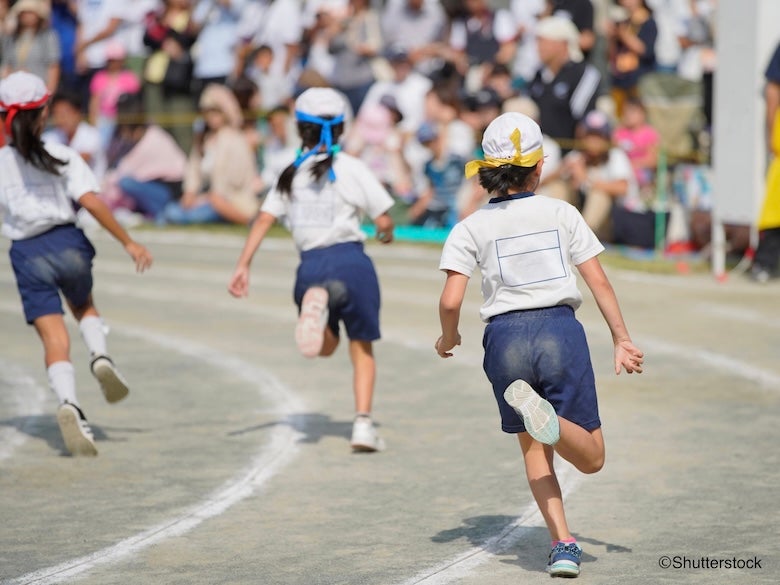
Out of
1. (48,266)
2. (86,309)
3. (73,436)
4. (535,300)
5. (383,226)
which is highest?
(535,300)

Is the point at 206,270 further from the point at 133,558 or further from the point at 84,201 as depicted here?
the point at 133,558

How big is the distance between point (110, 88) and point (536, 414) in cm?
1837

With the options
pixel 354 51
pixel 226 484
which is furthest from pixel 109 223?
pixel 354 51

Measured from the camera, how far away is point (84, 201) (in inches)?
358

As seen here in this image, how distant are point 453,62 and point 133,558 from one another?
14.1 metres

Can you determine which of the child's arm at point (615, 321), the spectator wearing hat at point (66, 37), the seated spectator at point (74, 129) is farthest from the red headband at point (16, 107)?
the spectator wearing hat at point (66, 37)

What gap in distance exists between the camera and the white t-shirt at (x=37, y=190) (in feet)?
29.9

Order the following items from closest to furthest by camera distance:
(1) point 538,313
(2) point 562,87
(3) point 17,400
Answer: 1. (1) point 538,313
2. (3) point 17,400
3. (2) point 562,87

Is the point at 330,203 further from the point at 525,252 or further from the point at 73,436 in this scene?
the point at 525,252

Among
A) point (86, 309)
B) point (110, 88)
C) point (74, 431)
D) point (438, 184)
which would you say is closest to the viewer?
point (74, 431)

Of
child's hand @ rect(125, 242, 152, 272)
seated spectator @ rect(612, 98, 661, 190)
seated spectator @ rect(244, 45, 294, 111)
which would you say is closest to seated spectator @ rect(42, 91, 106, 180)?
child's hand @ rect(125, 242, 152, 272)

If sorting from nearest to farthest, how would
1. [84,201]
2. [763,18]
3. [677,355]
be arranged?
1. [84,201]
2. [677,355]
3. [763,18]

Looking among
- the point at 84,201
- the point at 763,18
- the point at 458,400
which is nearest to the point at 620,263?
the point at 763,18

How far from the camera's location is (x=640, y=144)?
60.0ft
